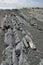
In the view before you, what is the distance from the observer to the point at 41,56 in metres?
9.55

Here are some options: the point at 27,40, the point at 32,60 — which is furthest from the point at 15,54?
the point at 27,40

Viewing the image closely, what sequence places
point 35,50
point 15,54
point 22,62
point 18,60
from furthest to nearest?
point 35,50, point 15,54, point 18,60, point 22,62

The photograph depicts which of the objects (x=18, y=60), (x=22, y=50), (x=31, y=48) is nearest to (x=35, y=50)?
(x=31, y=48)

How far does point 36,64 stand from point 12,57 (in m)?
1.43

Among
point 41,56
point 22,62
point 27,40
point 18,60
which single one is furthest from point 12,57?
point 27,40

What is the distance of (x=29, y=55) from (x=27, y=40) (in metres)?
1.87

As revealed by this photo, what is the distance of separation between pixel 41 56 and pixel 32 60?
2.38 ft

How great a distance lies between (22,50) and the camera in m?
9.80

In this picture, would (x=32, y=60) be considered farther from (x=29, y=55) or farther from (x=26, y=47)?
(x=26, y=47)

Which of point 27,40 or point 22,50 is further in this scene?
point 27,40

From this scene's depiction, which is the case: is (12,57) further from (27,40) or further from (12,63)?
(27,40)

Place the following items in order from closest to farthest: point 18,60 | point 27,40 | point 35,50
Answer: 1. point 18,60
2. point 35,50
3. point 27,40

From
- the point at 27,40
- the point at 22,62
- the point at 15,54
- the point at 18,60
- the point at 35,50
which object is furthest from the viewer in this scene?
the point at 27,40

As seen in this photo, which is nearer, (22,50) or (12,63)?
(12,63)
